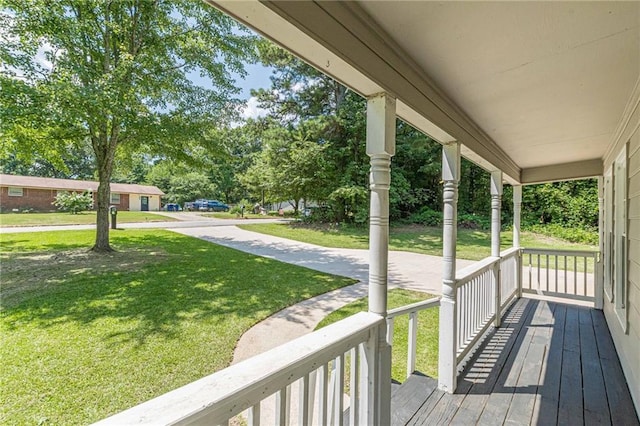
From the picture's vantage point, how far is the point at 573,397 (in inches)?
88.4

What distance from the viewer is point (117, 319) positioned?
12.3ft

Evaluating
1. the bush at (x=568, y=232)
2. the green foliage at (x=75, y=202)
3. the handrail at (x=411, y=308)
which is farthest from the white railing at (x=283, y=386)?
the green foliage at (x=75, y=202)

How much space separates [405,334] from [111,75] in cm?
656

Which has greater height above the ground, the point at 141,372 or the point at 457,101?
the point at 457,101

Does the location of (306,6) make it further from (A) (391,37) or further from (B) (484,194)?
(B) (484,194)

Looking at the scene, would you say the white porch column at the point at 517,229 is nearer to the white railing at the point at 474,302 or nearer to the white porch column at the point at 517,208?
the white porch column at the point at 517,208

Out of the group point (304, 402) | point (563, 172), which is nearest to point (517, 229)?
point (563, 172)

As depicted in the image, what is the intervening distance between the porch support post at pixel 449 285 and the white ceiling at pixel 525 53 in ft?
1.40

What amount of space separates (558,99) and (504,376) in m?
2.13

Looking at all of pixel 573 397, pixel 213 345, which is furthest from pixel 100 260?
pixel 573 397

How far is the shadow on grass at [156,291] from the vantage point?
3.70 m

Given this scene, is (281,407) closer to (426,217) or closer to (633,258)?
(633,258)

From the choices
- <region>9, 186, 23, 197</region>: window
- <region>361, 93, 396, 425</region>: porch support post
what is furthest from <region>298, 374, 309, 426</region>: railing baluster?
<region>9, 186, 23, 197</region>: window

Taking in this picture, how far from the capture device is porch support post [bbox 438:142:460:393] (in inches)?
92.0
